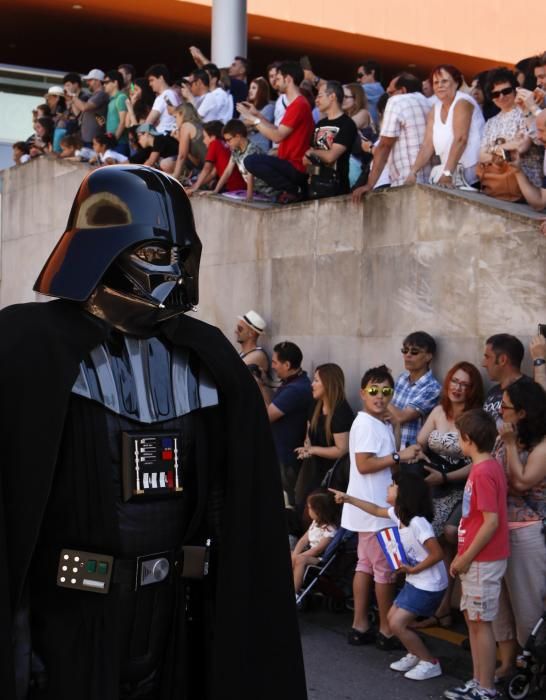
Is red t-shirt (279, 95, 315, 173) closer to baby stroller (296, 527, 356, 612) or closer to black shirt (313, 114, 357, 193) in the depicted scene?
black shirt (313, 114, 357, 193)

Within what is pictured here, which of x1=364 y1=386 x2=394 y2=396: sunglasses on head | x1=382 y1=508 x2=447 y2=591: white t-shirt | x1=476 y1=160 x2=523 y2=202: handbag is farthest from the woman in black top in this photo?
x1=476 y1=160 x2=523 y2=202: handbag

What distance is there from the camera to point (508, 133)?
7.79 m

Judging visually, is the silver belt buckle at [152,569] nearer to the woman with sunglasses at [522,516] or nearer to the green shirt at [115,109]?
the woman with sunglasses at [522,516]

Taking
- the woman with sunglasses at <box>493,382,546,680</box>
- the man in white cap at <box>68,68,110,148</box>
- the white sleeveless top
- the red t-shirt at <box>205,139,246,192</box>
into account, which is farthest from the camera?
the man in white cap at <box>68,68,110,148</box>

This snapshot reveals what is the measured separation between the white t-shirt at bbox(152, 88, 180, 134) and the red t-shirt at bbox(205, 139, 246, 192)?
1572 millimetres

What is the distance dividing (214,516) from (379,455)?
12.3ft

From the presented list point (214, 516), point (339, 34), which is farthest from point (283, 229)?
point (339, 34)

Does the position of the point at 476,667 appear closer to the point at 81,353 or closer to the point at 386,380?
the point at 386,380

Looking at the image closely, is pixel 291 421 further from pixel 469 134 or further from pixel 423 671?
pixel 423 671

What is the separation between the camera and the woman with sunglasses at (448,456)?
6.68m

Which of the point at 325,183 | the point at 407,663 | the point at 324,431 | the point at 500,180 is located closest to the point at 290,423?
the point at 324,431

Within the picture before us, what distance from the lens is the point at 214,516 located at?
3.25m

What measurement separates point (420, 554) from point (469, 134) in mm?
3673

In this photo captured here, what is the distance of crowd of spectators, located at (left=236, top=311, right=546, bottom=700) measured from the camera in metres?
5.63
